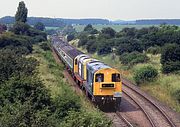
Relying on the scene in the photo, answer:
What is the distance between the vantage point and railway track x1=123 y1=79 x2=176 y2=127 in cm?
2361

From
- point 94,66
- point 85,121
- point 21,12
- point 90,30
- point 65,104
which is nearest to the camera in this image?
point 85,121

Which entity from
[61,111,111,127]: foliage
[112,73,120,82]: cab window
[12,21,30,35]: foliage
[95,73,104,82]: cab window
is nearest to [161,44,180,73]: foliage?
[112,73,120,82]: cab window

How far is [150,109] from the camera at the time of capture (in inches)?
1091

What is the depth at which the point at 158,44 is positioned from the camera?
2830 inches

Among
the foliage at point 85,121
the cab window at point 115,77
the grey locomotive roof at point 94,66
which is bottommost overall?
the cab window at point 115,77

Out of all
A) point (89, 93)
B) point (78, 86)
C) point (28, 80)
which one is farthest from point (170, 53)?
point (28, 80)

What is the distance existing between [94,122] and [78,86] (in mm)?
20198

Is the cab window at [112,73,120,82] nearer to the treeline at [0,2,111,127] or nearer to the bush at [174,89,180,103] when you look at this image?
the treeline at [0,2,111,127]

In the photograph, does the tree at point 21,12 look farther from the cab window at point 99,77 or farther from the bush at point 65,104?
the bush at point 65,104

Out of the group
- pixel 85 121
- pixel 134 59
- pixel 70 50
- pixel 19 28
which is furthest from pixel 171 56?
pixel 19 28

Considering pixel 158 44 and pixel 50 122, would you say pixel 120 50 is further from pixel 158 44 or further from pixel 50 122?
pixel 50 122

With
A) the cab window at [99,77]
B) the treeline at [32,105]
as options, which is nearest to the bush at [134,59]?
the treeline at [32,105]

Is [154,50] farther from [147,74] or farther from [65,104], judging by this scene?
[65,104]

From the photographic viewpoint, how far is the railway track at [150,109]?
77.5 feet
